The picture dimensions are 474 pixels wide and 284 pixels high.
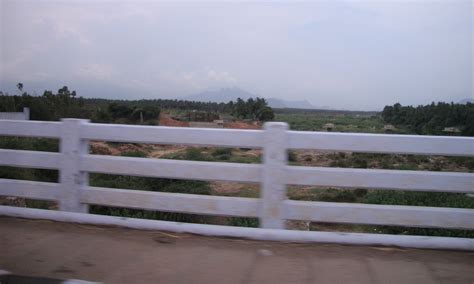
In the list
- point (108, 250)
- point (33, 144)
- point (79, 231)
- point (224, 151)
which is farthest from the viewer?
point (224, 151)

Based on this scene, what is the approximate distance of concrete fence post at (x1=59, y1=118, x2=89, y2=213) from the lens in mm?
5555

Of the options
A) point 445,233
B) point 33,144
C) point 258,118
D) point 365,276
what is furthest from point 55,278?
point 258,118

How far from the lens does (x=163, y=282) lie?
3975 millimetres

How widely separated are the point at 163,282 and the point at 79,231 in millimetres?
1742

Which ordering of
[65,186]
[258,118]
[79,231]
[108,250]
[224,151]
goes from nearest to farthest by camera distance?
1. [108,250]
2. [79,231]
3. [65,186]
4. [224,151]
5. [258,118]

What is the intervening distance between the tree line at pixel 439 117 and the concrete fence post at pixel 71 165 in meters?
9.70

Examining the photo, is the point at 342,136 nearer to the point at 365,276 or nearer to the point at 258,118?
the point at 365,276

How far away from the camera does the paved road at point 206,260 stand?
4078 millimetres

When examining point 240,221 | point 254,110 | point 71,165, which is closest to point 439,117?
point 240,221

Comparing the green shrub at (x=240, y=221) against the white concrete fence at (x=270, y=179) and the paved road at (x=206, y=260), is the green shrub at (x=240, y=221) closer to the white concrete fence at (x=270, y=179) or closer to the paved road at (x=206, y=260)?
the white concrete fence at (x=270, y=179)

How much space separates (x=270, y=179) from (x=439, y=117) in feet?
53.3

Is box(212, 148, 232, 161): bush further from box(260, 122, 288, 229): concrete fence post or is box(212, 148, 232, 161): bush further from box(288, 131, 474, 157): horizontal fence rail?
box(288, 131, 474, 157): horizontal fence rail

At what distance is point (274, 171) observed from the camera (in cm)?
498

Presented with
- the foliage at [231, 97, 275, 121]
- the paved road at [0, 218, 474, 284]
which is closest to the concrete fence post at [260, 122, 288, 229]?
the paved road at [0, 218, 474, 284]
